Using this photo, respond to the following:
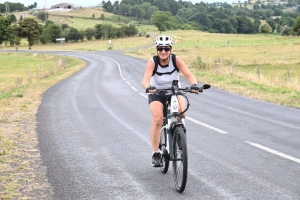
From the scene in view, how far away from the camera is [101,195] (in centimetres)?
581

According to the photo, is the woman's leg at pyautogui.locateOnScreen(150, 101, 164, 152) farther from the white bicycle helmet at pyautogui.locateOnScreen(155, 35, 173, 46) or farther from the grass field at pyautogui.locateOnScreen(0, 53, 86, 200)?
the grass field at pyautogui.locateOnScreen(0, 53, 86, 200)

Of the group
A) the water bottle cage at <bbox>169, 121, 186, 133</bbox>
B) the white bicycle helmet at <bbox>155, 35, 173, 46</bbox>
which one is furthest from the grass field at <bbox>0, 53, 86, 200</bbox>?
the white bicycle helmet at <bbox>155, 35, 173, 46</bbox>

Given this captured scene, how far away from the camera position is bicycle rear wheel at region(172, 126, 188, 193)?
566 centimetres

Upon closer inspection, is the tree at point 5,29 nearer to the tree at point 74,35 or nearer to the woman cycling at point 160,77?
the tree at point 74,35

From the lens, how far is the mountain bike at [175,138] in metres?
5.72

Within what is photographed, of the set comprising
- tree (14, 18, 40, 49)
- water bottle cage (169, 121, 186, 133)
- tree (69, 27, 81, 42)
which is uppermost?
water bottle cage (169, 121, 186, 133)

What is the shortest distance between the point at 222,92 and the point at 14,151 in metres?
12.9

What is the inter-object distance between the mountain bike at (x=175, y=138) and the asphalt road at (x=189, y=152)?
25cm

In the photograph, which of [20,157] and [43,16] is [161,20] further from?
[20,157]

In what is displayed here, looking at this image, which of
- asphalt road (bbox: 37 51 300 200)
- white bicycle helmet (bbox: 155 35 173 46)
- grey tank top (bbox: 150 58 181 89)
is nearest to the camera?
asphalt road (bbox: 37 51 300 200)

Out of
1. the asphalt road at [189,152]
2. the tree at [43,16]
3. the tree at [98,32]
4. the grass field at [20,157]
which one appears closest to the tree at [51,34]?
the tree at [98,32]

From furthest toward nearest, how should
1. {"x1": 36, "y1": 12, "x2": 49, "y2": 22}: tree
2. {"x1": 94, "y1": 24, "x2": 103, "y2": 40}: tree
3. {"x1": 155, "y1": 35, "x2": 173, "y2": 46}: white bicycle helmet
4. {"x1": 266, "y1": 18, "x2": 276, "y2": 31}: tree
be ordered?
{"x1": 36, "y1": 12, "x2": 49, "y2": 22}: tree, {"x1": 266, "y1": 18, "x2": 276, "y2": 31}: tree, {"x1": 94, "y1": 24, "x2": 103, "y2": 40}: tree, {"x1": 155, "y1": 35, "x2": 173, "y2": 46}: white bicycle helmet

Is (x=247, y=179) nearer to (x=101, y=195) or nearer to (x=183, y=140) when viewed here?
(x=183, y=140)

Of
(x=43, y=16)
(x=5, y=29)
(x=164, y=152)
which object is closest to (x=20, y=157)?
(x=164, y=152)
